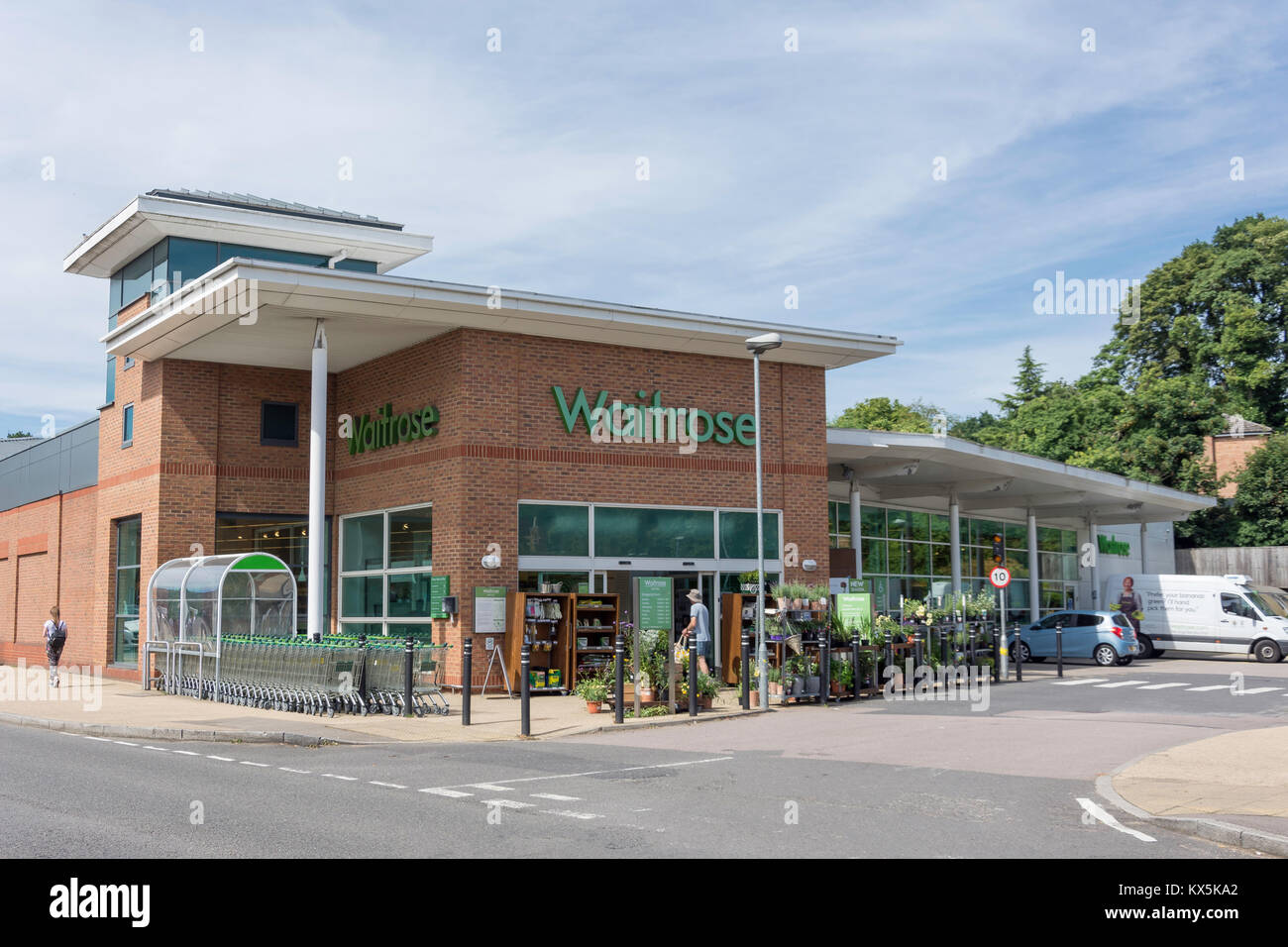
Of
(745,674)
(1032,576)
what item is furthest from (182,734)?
(1032,576)

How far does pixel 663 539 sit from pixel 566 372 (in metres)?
3.96

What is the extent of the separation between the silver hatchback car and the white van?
330 centimetres

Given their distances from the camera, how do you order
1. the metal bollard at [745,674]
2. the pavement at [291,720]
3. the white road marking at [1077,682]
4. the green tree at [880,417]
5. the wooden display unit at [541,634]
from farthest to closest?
the green tree at [880,417] → the white road marking at [1077,682] → the wooden display unit at [541,634] → the metal bollard at [745,674] → the pavement at [291,720]

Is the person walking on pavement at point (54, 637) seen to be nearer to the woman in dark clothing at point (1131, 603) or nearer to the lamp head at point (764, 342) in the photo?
the lamp head at point (764, 342)

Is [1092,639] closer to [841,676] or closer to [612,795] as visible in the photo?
[841,676]

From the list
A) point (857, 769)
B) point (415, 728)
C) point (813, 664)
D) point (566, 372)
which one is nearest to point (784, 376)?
point (566, 372)

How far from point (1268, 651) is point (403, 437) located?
24.1 meters

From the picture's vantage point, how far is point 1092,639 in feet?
104

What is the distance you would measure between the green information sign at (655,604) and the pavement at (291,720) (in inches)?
60.5

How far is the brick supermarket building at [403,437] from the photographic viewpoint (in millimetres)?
22844

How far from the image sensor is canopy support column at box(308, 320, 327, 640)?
22.8 metres

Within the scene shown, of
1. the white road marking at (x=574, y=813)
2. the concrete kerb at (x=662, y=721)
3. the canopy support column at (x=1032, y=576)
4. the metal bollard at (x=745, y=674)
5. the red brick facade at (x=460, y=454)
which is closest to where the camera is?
the white road marking at (x=574, y=813)

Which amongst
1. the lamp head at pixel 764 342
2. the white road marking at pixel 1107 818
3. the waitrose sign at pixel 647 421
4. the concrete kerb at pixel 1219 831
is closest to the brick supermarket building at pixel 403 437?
the waitrose sign at pixel 647 421

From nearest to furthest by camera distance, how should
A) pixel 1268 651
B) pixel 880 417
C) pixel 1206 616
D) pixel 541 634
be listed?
pixel 541 634, pixel 1268 651, pixel 1206 616, pixel 880 417
